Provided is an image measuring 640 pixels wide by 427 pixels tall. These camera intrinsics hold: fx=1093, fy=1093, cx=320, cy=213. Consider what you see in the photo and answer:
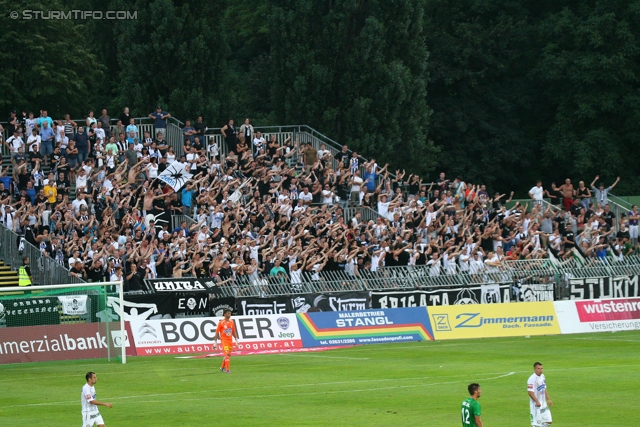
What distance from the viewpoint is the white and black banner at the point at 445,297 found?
38.3 m

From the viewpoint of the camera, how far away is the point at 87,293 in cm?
3266

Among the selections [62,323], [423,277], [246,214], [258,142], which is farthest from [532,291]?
[62,323]

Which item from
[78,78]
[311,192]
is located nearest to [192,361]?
[311,192]

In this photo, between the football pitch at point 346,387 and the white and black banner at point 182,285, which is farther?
the white and black banner at point 182,285

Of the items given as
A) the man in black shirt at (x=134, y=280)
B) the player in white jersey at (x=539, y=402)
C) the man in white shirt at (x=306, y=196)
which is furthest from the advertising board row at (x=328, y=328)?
the player in white jersey at (x=539, y=402)

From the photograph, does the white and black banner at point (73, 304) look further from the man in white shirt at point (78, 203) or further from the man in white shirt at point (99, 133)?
the man in white shirt at point (99, 133)

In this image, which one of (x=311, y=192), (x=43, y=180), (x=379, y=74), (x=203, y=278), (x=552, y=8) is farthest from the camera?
(x=552, y=8)

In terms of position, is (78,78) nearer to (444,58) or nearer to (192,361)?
(444,58)

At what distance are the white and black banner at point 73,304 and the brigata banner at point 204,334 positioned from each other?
191 centimetres

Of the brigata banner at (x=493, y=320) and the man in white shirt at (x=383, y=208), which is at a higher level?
the man in white shirt at (x=383, y=208)

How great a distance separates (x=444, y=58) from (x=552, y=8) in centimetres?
821

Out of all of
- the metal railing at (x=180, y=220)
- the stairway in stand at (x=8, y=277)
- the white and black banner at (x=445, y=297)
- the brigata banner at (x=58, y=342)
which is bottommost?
the brigata banner at (x=58, y=342)

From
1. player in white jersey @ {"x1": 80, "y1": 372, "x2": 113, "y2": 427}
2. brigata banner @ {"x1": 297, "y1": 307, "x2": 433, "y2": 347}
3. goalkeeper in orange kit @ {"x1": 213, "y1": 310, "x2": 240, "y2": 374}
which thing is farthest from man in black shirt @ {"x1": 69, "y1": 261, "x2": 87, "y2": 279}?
player in white jersey @ {"x1": 80, "y1": 372, "x2": 113, "y2": 427}

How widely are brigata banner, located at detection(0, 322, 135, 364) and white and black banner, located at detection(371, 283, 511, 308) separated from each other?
32.3 feet
